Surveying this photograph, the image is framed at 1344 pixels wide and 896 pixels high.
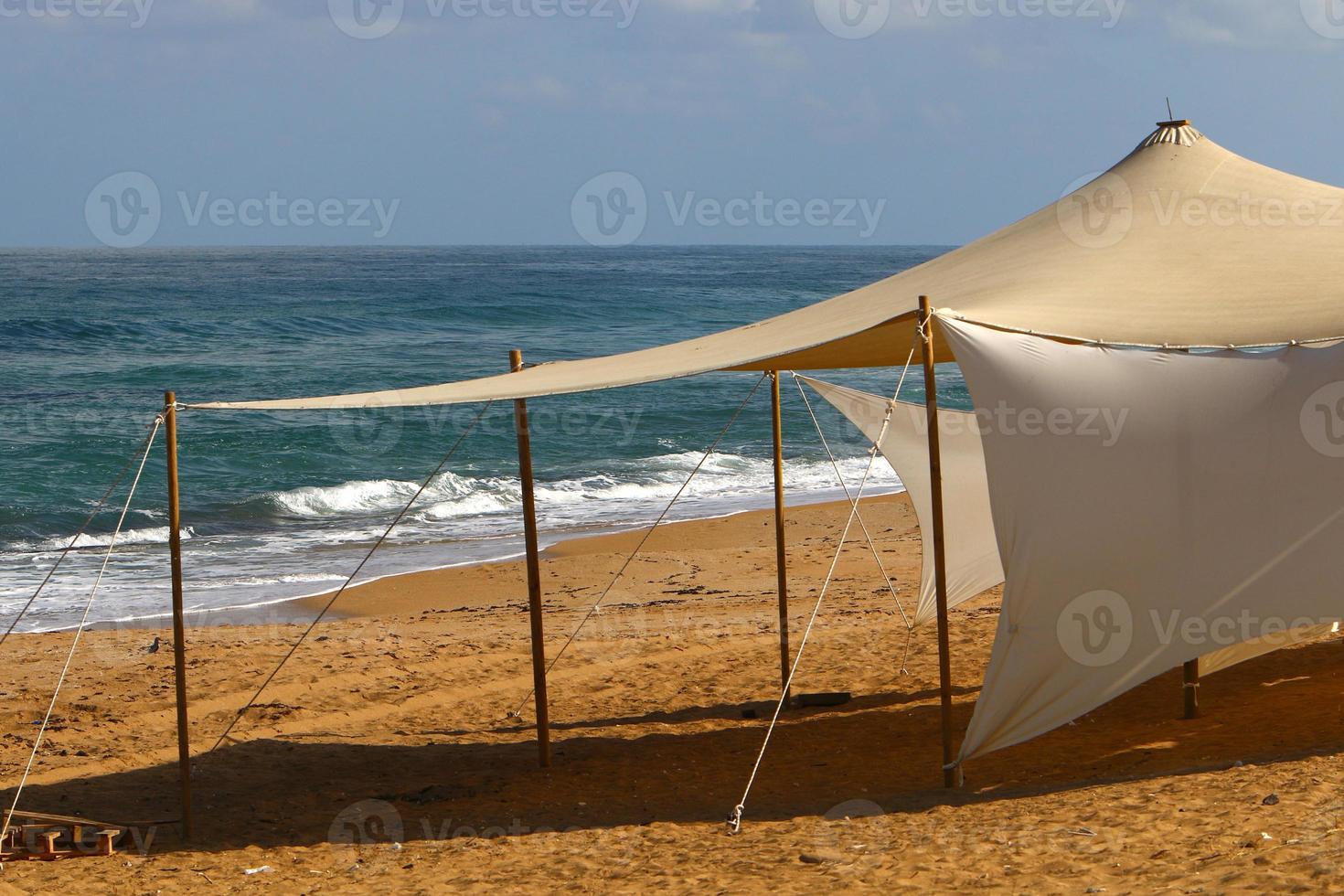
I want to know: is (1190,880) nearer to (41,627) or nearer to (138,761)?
(138,761)

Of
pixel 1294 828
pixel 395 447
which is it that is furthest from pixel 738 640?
pixel 395 447

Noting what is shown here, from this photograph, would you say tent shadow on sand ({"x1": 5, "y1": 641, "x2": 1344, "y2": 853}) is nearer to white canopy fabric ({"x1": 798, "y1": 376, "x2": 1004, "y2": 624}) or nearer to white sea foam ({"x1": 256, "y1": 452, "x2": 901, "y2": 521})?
white canopy fabric ({"x1": 798, "y1": 376, "x2": 1004, "y2": 624})

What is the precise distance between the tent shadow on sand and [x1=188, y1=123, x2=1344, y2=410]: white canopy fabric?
1.89 m

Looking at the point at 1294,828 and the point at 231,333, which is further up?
the point at 231,333

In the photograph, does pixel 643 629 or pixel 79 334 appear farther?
pixel 79 334

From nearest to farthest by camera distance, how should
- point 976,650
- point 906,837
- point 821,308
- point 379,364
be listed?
point 906,837 < point 821,308 < point 976,650 < point 379,364

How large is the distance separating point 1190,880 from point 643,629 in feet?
18.9

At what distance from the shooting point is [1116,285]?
239 inches

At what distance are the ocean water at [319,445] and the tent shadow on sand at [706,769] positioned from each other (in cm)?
459

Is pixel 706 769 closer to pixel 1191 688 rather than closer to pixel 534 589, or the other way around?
pixel 534 589

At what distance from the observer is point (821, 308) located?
7168mm

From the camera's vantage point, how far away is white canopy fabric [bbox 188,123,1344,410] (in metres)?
5.55

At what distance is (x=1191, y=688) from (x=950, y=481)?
230 cm

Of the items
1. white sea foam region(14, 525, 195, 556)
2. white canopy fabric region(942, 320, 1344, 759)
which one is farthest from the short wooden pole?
white sea foam region(14, 525, 195, 556)
